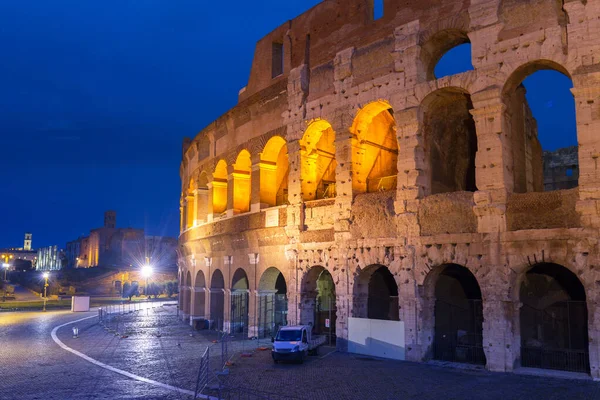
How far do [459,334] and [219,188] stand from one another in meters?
14.1

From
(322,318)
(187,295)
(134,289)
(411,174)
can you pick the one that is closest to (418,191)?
(411,174)

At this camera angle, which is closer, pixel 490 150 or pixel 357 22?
pixel 490 150

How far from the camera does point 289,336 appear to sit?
54.3ft

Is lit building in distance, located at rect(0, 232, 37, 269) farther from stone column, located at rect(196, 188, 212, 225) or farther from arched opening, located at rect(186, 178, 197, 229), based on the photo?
Answer: stone column, located at rect(196, 188, 212, 225)

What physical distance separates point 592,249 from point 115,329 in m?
22.6

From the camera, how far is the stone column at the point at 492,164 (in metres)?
14.7

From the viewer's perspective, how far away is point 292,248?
2028 centimetres

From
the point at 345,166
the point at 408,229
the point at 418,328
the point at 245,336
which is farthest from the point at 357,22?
the point at 245,336

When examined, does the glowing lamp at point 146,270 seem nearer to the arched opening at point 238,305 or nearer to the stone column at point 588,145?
the arched opening at point 238,305

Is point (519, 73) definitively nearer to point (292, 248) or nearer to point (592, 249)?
point (592, 249)

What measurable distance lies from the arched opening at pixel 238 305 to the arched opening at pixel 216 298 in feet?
4.25

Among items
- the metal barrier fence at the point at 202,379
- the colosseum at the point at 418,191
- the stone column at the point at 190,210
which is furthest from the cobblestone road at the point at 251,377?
the stone column at the point at 190,210

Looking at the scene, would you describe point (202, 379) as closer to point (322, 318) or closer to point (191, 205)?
point (322, 318)

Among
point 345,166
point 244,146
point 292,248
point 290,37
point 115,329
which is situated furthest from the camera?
point 115,329
